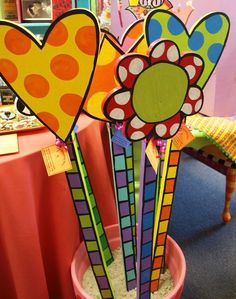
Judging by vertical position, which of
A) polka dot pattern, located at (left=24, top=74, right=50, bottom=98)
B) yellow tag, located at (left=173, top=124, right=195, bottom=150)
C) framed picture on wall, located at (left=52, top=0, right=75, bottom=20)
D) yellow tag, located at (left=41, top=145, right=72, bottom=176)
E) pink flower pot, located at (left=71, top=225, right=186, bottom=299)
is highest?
framed picture on wall, located at (left=52, top=0, right=75, bottom=20)

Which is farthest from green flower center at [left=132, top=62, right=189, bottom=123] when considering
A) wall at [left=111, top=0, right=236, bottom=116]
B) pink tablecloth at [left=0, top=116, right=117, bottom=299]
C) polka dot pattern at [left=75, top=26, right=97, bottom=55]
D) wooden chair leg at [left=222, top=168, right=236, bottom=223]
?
wall at [left=111, top=0, right=236, bottom=116]

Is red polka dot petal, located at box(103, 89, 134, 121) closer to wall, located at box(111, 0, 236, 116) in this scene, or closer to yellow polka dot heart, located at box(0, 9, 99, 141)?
yellow polka dot heart, located at box(0, 9, 99, 141)

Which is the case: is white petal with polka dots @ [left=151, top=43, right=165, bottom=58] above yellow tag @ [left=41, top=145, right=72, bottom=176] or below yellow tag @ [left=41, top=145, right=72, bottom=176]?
above

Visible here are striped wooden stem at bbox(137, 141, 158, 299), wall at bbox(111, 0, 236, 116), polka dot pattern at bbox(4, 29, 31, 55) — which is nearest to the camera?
polka dot pattern at bbox(4, 29, 31, 55)

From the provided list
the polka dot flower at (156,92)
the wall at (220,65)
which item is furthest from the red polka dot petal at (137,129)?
the wall at (220,65)

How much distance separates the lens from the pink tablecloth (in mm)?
799

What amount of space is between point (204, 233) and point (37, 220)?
1058 millimetres

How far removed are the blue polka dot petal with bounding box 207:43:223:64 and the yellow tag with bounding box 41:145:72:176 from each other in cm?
38

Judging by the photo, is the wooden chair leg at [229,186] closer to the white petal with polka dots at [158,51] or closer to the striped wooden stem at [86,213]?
the striped wooden stem at [86,213]

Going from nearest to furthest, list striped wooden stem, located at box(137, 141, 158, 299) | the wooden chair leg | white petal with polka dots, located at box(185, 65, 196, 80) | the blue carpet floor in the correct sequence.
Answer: white petal with polka dots, located at box(185, 65, 196, 80)
striped wooden stem, located at box(137, 141, 158, 299)
the blue carpet floor
the wooden chair leg

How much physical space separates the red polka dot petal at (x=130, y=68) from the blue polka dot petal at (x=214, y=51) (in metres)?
0.21

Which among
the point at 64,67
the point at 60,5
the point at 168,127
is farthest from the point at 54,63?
the point at 60,5

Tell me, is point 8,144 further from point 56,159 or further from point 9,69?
point 9,69

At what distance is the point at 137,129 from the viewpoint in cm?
64
